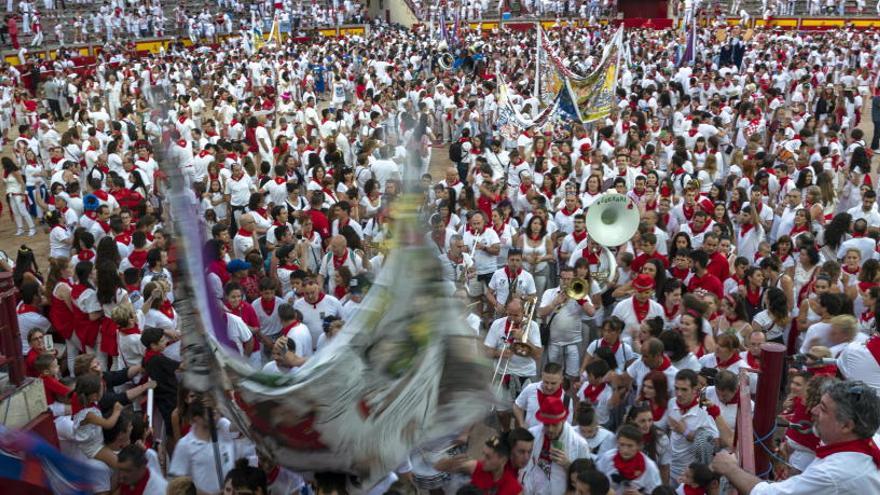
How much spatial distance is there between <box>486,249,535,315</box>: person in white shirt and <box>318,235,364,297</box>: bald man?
1.28 metres

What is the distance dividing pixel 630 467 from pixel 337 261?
382 cm

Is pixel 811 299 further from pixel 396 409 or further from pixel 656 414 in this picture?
pixel 396 409

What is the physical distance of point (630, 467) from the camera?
4.62 m

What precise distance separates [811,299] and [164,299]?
17.2 feet

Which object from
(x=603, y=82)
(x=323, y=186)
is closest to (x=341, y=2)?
(x=603, y=82)

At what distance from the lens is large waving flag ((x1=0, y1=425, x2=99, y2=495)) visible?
3000mm

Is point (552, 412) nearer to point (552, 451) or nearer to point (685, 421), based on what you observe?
point (552, 451)

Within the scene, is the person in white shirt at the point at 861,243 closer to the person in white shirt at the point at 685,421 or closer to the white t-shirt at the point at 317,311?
the person in white shirt at the point at 685,421

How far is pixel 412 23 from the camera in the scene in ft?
131

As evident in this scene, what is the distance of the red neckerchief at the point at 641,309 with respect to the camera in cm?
645

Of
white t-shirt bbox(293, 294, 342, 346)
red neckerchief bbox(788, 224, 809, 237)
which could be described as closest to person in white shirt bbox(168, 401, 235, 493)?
white t-shirt bbox(293, 294, 342, 346)

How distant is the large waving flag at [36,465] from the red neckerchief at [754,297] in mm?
5679

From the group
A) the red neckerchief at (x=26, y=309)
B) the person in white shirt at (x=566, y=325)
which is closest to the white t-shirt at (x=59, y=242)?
the red neckerchief at (x=26, y=309)

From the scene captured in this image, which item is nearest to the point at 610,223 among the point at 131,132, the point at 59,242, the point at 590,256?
the point at 590,256
